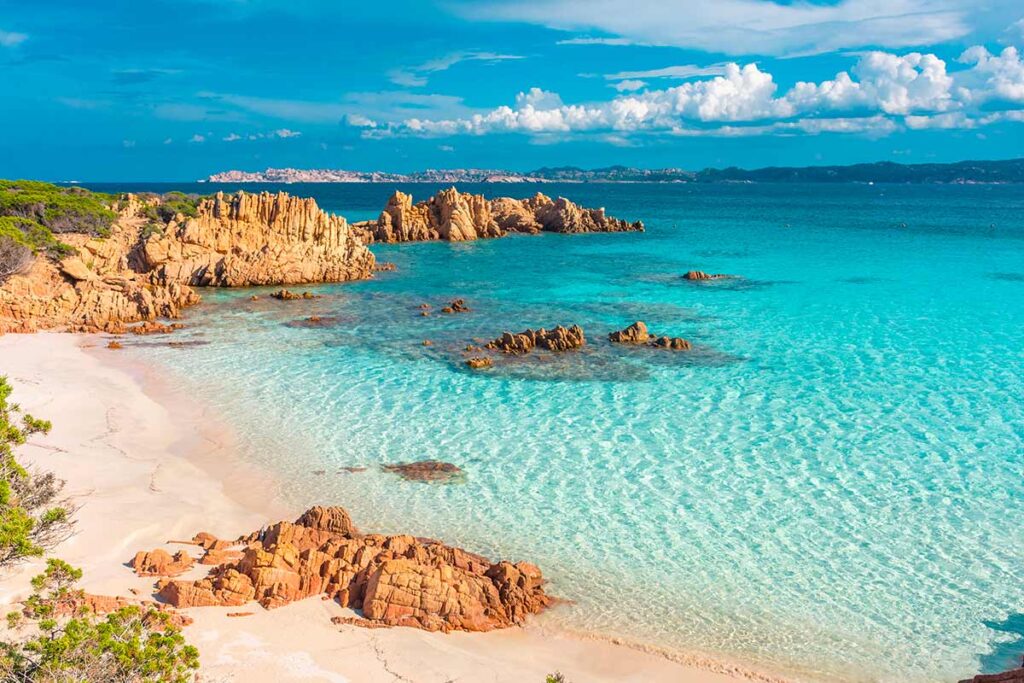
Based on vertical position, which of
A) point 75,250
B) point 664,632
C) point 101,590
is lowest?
point 664,632

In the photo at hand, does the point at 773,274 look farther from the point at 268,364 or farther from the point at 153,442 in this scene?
the point at 153,442

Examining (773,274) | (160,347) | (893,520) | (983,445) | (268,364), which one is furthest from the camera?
(773,274)

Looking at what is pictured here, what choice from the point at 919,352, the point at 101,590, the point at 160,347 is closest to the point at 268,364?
the point at 160,347

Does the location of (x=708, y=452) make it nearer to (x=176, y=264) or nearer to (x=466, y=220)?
(x=176, y=264)

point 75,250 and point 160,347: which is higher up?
point 75,250

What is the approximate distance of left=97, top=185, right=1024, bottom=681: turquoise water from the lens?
11680mm

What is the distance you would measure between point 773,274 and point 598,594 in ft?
134

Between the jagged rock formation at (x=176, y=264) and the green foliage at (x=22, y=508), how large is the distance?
20722 mm

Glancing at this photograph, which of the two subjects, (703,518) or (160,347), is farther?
Answer: (160,347)

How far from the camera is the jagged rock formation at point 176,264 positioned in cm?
3191

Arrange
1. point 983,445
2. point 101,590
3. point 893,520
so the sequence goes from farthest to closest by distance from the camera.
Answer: point 983,445 < point 893,520 < point 101,590

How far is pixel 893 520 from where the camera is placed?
568 inches

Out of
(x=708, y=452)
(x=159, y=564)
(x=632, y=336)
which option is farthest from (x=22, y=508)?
(x=632, y=336)

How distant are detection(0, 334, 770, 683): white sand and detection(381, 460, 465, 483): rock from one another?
2139 millimetres
